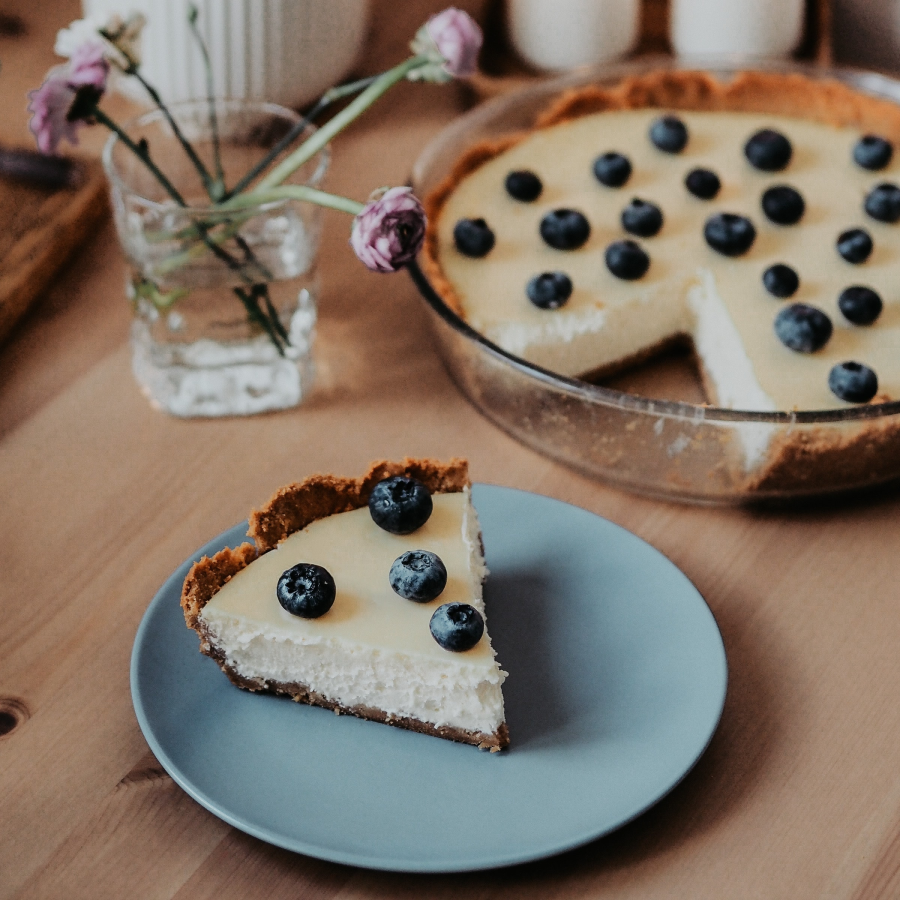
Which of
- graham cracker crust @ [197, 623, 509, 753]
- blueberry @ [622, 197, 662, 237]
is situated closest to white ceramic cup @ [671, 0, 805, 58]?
blueberry @ [622, 197, 662, 237]

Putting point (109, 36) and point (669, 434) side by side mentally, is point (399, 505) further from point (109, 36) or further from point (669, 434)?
point (109, 36)

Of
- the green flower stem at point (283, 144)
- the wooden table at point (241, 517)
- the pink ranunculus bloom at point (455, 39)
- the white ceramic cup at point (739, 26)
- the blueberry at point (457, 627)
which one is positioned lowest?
the wooden table at point (241, 517)

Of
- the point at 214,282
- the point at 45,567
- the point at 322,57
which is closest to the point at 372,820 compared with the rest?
the point at 45,567

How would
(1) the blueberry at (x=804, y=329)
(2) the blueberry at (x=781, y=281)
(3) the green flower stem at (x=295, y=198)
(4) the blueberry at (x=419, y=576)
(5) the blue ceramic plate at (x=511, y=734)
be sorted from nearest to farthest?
(5) the blue ceramic plate at (x=511, y=734)
(4) the blueberry at (x=419, y=576)
(3) the green flower stem at (x=295, y=198)
(1) the blueberry at (x=804, y=329)
(2) the blueberry at (x=781, y=281)

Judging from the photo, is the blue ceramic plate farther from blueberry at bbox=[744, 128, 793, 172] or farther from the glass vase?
blueberry at bbox=[744, 128, 793, 172]

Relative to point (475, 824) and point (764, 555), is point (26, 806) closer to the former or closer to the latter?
point (475, 824)

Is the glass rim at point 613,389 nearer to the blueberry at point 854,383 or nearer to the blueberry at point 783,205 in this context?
the blueberry at point 854,383

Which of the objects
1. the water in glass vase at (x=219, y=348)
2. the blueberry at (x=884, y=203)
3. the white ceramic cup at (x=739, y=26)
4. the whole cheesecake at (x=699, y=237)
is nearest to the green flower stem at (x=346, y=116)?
the water in glass vase at (x=219, y=348)
